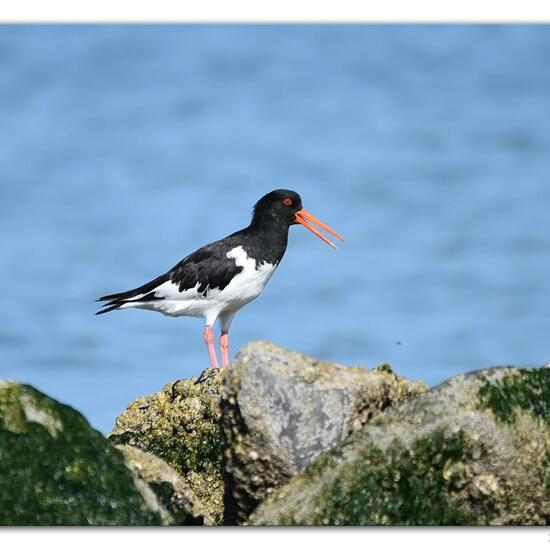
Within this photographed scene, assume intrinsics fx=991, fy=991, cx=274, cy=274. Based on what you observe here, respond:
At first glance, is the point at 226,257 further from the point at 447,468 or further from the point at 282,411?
the point at 447,468

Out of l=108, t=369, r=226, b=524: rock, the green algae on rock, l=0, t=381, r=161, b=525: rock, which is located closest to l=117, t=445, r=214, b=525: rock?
l=0, t=381, r=161, b=525: rock

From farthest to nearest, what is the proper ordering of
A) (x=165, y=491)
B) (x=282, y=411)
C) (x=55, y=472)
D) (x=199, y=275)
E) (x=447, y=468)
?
(x=199, y=275) < (x=165, y=491) < (x=282, y=411) < (x=55, y=472) < (x=447, y=468)

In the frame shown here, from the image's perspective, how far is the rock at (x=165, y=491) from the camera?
4.75m

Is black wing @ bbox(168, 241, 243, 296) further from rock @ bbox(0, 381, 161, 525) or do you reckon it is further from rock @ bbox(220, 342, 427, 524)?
rock @ bbox(0, 381, 161, 525)

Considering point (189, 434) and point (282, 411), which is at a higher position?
point (189, 434)

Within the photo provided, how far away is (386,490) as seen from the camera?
4.46m

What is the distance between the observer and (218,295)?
7.92 m

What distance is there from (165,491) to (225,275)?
3.21 m

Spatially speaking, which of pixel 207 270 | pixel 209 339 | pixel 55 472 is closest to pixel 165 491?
pixel 55 472

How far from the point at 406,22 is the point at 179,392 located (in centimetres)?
261

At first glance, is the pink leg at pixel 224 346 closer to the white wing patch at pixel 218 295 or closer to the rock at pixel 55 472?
the white wing patch at pixel 218 295

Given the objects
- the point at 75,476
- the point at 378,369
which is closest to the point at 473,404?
the point at 378,369

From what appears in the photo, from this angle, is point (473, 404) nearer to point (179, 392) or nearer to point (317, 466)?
point (317, 466)
